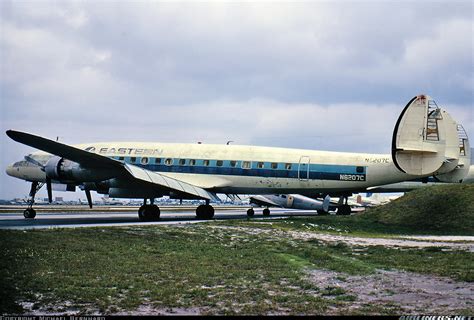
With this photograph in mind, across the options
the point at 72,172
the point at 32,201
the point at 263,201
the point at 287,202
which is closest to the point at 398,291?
the point at 72,172

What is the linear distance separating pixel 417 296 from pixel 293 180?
79.6ft

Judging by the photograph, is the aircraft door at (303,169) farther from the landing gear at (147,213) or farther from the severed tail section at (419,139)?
the landing gear at (147,213)

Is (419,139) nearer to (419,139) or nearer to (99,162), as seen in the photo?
(419,139)

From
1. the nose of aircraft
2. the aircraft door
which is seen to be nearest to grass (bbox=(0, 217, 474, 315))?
the aircraft door

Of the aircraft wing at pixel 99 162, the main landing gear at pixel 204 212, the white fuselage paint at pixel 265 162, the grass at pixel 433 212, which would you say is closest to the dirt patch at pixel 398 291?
the grass at pixel 433 212

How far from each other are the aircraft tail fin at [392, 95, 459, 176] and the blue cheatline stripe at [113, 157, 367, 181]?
670 centimetres

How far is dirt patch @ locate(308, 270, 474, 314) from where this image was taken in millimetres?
9711

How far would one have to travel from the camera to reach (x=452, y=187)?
113ft

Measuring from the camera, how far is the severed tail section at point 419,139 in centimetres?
2767

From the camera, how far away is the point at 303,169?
1372 inches

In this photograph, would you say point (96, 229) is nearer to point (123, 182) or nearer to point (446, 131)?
point (123, 182)

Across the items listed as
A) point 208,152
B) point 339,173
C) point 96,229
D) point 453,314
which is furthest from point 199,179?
point 453,314

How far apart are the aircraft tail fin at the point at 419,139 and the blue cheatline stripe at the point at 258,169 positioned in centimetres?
670

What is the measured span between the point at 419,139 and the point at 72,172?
758 inches
